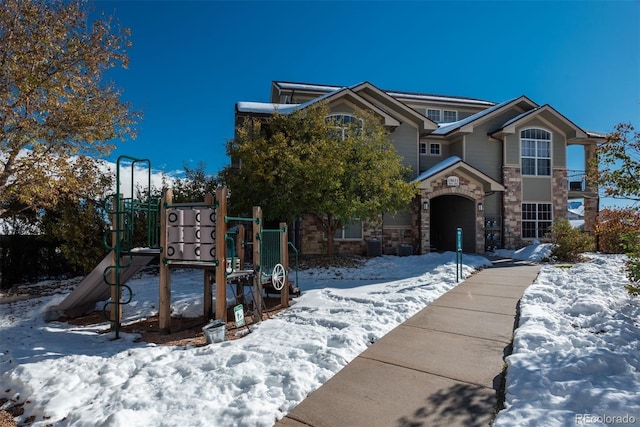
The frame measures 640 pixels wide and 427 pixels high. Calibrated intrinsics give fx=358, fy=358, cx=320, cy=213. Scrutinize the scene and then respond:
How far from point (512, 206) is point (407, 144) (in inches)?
250

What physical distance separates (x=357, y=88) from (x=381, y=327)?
47.8 feet

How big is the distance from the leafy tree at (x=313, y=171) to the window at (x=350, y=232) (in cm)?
226

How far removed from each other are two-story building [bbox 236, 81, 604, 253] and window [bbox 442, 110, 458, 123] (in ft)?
18.3

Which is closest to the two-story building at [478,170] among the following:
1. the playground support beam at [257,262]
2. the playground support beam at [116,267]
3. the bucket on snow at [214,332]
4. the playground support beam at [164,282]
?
the playground support beam at [257,262]

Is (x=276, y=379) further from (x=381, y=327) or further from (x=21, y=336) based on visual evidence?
(x=21, y=336)

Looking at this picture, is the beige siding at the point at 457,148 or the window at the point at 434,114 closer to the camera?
the beige siding at the point at 457,148

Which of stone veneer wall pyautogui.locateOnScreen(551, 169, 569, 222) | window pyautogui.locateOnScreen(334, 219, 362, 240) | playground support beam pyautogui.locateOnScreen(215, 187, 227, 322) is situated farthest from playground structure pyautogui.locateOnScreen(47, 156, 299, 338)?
stone veneer wall pyautogui.locateOnScreen(551, 169, 569, 222)

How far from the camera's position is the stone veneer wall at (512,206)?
60.3 feet

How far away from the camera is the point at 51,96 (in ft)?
25.0

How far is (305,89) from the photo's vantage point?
20266 millimetres

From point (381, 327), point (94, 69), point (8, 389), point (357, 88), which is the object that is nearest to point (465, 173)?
point (357, 88)

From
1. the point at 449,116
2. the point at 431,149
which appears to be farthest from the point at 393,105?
the point at 449,116

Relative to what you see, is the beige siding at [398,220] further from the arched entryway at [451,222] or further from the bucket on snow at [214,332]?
the bucket on snow at [214,332]

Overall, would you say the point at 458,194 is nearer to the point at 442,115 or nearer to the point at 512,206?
the point at 512,206
